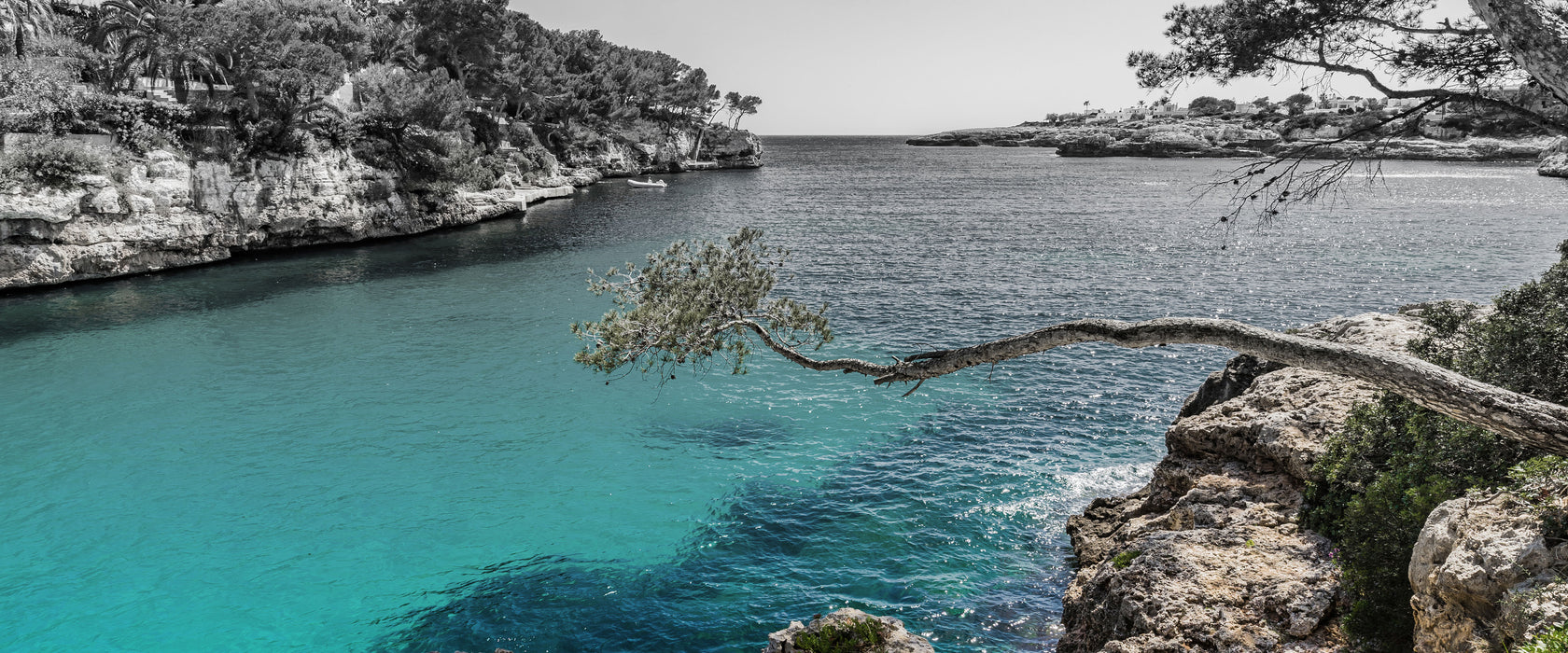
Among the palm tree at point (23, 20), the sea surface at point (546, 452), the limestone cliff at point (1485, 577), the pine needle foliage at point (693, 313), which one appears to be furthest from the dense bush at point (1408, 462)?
the palm tree at point (23, 20)

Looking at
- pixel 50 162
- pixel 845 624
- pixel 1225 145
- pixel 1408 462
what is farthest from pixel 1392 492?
pixel 1225 145

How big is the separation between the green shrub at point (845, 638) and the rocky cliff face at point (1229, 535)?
10.4 feet

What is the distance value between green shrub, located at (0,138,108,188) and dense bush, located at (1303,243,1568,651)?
51.5 m

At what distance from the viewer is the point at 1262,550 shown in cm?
1199

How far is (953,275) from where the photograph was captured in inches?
1720

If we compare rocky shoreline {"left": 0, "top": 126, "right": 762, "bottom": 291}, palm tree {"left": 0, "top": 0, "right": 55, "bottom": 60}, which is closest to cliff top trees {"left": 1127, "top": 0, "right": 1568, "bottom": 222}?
rocky shoreline {"left": 0, "top": 126, "right": 762, "bottom": 291}

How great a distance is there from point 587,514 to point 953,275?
2888 cm

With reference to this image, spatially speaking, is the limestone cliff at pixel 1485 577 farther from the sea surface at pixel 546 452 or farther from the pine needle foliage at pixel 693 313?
the pine needle foliage at pixel 693 313

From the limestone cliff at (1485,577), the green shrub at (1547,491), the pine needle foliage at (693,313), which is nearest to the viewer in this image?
the limestone cliff at (1485,577)

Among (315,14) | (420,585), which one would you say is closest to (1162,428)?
(420,585)

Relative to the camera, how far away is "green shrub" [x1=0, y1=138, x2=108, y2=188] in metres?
37.2

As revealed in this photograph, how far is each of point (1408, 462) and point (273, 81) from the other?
55056 mm

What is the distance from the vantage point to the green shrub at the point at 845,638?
1140 centimetres

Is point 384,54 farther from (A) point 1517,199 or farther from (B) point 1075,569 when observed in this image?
(A) point 1517,199
